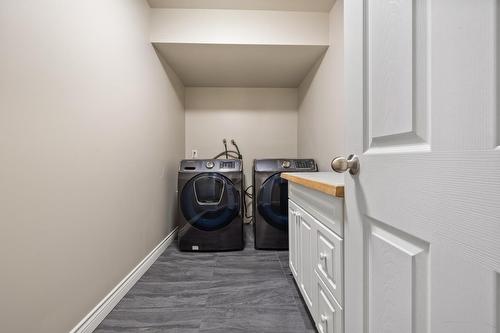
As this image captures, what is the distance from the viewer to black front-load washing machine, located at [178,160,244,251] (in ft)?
7.26

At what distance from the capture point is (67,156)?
1027mm

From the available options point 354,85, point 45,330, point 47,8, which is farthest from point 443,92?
point 45,330

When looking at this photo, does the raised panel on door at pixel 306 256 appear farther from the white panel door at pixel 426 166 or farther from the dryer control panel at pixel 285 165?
the dryer control panel at pixel 285 165

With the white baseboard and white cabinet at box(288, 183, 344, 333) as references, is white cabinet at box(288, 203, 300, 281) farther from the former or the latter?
the white baseboard

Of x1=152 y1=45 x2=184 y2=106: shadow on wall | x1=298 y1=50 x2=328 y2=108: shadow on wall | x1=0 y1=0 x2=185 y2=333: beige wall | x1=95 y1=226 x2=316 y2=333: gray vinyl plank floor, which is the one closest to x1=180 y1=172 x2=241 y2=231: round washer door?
x1=95 y1=226 x2=316 y2=333: gray vinyl plank floor

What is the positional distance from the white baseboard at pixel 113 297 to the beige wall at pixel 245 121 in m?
1.49

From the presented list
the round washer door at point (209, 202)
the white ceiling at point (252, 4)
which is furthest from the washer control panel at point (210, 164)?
the white ceiling at point (252, 4)

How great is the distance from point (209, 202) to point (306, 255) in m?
1.19

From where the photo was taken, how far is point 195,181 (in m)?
2.23

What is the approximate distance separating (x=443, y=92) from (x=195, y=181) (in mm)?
2038

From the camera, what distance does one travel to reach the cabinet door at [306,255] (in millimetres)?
1183

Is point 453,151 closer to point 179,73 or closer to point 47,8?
point 47,8

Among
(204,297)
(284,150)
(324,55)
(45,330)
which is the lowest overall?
(204,297)

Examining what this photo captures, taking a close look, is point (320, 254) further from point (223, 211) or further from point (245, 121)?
point (245, 121)
